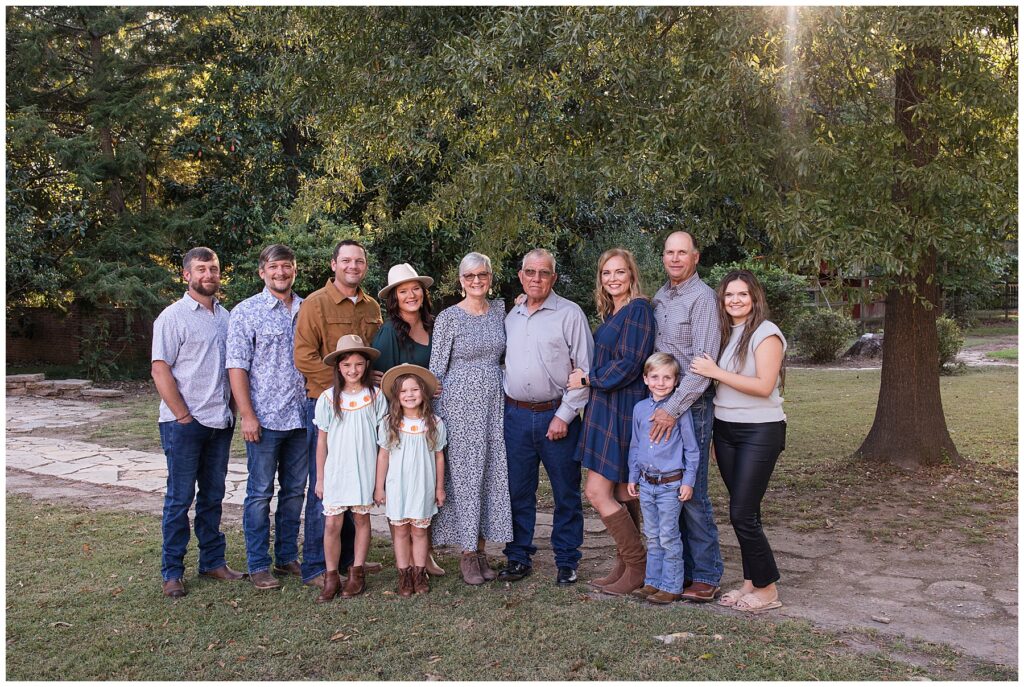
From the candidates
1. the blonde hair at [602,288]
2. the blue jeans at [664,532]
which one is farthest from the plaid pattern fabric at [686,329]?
the blue jeans at [664,532]

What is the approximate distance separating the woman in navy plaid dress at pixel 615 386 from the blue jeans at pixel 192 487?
214cm

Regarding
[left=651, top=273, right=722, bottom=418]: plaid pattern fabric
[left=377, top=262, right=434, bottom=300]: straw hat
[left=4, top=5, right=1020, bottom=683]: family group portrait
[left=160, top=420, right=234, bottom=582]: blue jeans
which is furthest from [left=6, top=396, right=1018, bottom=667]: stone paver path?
[left=377, top=262, right=434, bottom=300]: straw hat

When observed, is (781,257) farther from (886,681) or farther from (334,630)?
(334,630)

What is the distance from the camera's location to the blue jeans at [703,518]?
4645 millimetres

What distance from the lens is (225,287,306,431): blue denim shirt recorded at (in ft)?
16.4

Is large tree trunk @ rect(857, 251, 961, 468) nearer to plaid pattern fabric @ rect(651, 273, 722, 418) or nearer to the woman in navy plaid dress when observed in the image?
plaid pattern fabric @ rect(651, 273, 722, 418)

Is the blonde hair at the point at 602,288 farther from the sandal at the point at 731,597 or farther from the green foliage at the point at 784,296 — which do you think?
the green foliage at the point at 784,296

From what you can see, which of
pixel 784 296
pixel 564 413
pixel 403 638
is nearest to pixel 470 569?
pixel 403 638

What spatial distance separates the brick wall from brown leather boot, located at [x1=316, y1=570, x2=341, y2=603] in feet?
49.2

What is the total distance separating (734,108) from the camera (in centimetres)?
580

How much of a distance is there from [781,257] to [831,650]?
3.19 meters

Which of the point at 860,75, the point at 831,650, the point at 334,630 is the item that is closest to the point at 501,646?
the point at 334,630

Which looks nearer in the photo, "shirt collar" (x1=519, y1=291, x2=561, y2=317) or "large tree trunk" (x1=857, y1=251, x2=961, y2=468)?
"shirt collar" (x1=519, y1=291, x2=561, y2=317)

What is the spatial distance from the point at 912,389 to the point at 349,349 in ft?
18.7
